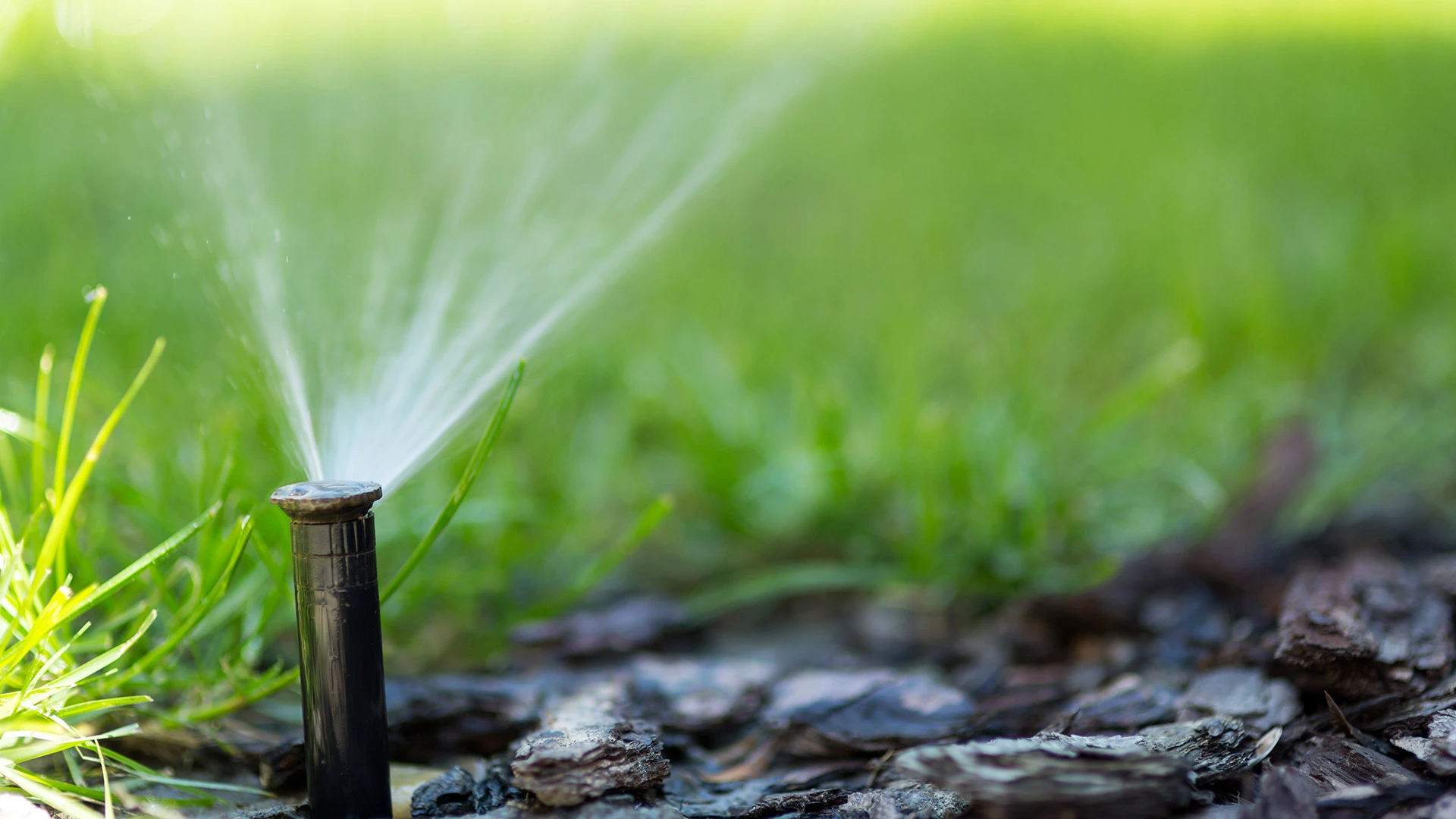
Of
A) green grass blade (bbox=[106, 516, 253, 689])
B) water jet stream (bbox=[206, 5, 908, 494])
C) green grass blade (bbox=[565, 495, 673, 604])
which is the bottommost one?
green grass blade (bbox=[106, 516, 253, 689])

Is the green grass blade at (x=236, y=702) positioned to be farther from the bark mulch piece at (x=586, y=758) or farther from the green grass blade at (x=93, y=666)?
the bark mulch piece at (x=586, y=758)

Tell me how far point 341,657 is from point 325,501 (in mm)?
210

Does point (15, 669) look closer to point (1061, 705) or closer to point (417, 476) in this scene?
point (417, 476)

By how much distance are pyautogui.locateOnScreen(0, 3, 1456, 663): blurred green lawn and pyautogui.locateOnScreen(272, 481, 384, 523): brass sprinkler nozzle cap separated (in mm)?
375

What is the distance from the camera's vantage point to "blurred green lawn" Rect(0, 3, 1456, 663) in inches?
90.1

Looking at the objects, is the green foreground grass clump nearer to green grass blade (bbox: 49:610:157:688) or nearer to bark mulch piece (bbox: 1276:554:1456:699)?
green grass blade (bbox: 49:610:157:688)

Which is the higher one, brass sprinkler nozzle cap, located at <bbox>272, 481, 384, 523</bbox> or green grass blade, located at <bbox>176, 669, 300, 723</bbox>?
brass sprinkler nozzle cap, located at <bbox>272, 481, 384, 523</bbox>

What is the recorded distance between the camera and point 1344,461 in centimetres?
249

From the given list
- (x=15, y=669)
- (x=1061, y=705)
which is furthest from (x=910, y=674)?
(x=15, y=669)

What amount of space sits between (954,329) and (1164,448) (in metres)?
0.87

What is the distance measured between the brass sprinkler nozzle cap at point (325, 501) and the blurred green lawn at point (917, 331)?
1.23ft

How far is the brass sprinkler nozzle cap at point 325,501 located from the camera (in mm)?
1275

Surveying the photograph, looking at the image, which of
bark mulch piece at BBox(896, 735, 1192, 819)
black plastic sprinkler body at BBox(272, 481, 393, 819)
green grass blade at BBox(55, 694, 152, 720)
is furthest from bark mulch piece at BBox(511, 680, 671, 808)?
green grass blade at BBox(55, 694, 152, 720)

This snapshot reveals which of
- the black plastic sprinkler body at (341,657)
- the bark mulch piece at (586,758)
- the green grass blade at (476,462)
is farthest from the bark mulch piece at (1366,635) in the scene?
the black plastic sprinkler body at (341,657)
